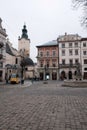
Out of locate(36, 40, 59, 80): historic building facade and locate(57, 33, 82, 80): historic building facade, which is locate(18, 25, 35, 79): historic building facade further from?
locate(57, 33, 82, 80): historic building facade

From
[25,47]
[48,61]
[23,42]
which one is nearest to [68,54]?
[48,61]

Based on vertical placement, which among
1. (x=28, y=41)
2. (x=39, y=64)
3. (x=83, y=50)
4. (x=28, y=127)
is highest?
(x=28, y=41)

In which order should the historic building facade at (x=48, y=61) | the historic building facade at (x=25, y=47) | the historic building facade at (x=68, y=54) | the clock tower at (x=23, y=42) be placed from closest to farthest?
the historic building facade at (x=68, y=54), the historic building facade at (x=48, y=61), the historic building facade at (x=25, y=47), the clock tower at (x=23, y=42)

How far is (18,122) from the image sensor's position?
21.5ft

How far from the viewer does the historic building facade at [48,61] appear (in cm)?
6831

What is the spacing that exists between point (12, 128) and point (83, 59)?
61.5m

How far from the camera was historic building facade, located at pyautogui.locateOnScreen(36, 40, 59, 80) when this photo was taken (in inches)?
2689

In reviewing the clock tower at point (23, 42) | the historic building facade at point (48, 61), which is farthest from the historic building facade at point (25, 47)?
the historic building facade at point (48, 61)

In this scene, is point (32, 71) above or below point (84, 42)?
below

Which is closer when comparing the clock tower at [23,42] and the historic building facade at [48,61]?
the historic building facade at [48,61]

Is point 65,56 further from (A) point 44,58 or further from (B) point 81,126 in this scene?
(B) point 81,126

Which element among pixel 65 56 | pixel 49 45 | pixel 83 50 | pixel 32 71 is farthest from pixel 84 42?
pixel 32 71

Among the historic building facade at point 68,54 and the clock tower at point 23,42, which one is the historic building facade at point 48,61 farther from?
the clock tower at point 23,42

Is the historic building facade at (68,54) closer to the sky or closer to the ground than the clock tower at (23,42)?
closer to the ground
